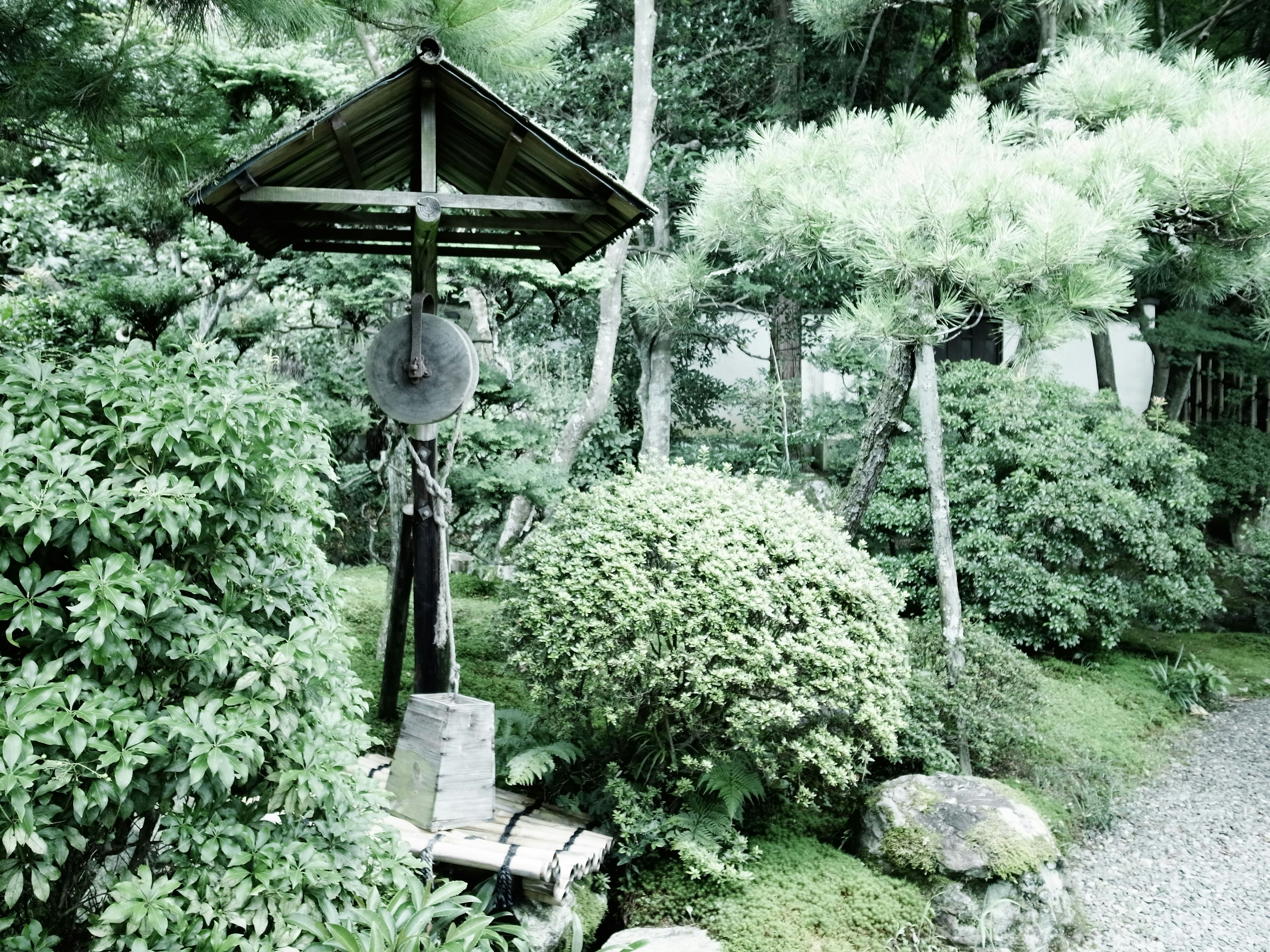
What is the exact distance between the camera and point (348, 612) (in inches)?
257

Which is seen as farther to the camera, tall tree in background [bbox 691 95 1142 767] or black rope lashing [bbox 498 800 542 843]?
tall tree in background [bbox 691 95 1142 767]

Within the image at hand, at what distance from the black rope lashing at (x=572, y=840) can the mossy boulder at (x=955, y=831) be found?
57.8 inches

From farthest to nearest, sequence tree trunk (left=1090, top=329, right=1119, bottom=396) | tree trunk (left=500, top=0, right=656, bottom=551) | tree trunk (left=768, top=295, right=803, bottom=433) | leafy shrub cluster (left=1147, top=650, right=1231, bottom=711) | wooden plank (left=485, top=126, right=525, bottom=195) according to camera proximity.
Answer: tree trunk (left=1090, top=329, right=1119, bottom=396) → tree trunk (left=768, top=295, right=803, bottom=433) → tree trunk (left=500, top=0, right=656, bottom=551) → leafy shrub cluster (left=1147, top=650, right=1231, bottom=711) → wooden plank (left=485, top=126, right=525, bottom=195)

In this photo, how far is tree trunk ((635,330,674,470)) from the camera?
984 centimetres

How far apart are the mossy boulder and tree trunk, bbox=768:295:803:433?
19.9 ft

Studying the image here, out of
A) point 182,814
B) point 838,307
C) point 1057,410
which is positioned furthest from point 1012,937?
point 838,307

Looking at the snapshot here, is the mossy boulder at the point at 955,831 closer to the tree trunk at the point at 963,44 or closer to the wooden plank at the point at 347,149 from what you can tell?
the wooden plank at the point at 347,149

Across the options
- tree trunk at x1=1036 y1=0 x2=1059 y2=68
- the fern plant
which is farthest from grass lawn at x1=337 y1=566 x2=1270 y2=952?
tree trunk at x1=1036 y1=0 x2=1059 y2=68

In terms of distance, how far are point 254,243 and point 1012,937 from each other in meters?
4.65

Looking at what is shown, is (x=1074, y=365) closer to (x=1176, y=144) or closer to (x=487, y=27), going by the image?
(x=1176, y=144)

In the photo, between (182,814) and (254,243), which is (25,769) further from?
(254,243)

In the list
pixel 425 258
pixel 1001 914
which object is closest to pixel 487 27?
pixel 425 258

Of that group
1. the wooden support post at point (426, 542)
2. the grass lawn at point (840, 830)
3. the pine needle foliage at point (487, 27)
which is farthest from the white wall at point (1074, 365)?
the wooden support post at point (426, 542)

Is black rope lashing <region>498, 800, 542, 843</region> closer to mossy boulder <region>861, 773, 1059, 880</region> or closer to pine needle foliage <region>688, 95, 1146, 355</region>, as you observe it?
mossy boulder <region>861, 773, 1059, 880</region>
